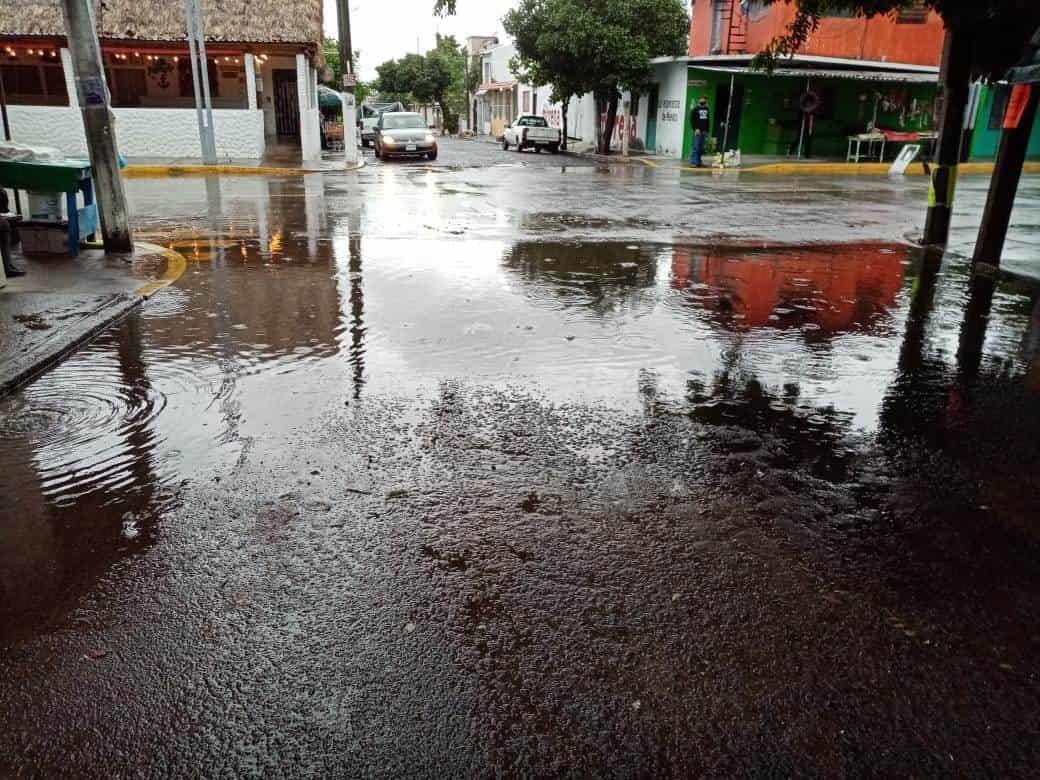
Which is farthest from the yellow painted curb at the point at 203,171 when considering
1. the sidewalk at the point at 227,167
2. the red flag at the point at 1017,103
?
the red flag at the point at 1017,103

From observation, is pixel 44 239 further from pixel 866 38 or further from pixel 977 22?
pixel 866 38

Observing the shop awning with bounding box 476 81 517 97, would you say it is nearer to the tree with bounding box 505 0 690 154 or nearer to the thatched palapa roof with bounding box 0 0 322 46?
the tree with bounding box 505 0 690 154

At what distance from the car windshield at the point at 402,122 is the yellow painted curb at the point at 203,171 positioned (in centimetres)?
806

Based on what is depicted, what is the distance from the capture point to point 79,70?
344 inches

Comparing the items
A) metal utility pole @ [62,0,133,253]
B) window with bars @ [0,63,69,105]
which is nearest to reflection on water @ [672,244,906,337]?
metal utility pole @ [62,0,133,253]

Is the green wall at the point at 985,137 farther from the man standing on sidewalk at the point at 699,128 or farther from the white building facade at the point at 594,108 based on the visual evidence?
the man standing on sidewalk at the point at 699,128

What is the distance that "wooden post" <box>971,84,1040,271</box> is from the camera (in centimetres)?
912

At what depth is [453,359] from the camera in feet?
20.5

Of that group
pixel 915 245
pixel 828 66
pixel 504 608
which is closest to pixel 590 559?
pixel 504 608

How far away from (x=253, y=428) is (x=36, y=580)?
66.3 inches

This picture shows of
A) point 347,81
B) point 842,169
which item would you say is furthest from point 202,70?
point 842,169

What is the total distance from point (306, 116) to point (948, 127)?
20.0 meters

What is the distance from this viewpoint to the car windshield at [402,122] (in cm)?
3047

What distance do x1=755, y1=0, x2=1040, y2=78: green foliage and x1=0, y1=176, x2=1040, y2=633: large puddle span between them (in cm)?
256
